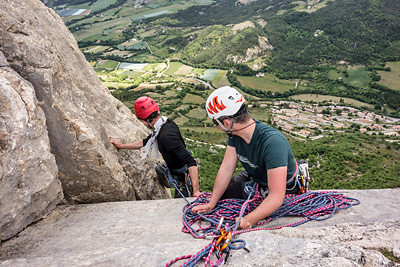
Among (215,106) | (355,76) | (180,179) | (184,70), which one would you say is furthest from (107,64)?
(215,106)

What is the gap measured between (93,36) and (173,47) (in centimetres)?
5218

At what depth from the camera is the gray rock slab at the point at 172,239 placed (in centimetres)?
249

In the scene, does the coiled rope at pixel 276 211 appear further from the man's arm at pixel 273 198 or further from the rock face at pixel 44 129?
the rock face at pixel 44 129

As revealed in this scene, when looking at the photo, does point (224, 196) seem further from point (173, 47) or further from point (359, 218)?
point (173, 47)

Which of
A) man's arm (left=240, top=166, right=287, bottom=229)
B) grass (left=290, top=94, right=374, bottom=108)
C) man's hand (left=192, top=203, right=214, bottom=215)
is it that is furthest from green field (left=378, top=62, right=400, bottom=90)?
man's hand (left=192, top=203, right=214, bottom=215)

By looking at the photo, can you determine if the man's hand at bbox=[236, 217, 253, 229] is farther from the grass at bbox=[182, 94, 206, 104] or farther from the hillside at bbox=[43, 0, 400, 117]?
the hillside at bbox=[43, 0, 400, 117]

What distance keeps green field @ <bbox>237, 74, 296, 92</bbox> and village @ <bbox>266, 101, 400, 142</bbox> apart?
16858 millimetres

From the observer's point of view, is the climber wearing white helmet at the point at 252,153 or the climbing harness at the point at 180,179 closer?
the climber wearing white helmet at the point at 252,153

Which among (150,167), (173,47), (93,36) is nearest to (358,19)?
(173,47)

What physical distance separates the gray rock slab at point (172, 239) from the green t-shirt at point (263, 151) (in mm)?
746

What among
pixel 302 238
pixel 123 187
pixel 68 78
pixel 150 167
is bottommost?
pixel 150 167

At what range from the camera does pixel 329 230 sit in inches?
118

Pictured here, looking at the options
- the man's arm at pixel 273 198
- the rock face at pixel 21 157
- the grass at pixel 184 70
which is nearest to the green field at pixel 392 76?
the grass at pixel 184 70

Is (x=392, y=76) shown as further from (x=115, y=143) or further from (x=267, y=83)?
(x=115, y=143)
